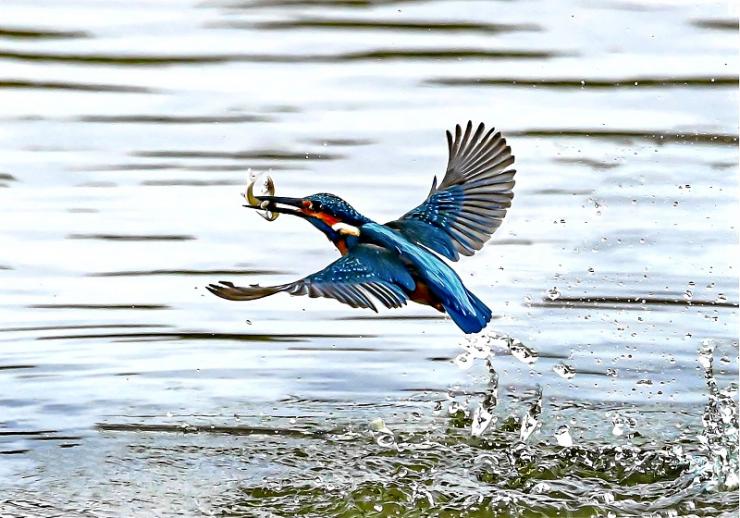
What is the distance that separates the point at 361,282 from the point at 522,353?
1.95 metres

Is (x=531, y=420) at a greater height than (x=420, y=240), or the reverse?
(x=420, y=240)

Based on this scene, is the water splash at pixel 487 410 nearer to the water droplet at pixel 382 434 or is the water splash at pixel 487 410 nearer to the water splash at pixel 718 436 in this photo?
the water droplet at pixel 382 434

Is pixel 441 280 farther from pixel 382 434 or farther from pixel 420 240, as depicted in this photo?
pixel 382 434

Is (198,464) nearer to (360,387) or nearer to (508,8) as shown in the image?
(360,387)

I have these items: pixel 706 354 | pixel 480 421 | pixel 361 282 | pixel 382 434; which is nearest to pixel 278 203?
pixel 361 282

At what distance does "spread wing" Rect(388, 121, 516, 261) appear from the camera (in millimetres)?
5012

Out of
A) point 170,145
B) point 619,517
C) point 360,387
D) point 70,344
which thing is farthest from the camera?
point 170,145

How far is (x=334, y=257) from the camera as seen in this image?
759cm

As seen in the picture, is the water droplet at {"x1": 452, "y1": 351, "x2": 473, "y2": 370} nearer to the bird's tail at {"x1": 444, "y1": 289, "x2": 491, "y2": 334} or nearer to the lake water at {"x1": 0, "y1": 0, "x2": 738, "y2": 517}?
the lake water at {"x1": 0, "y1": 0, "x2": 738, "y2": 517}

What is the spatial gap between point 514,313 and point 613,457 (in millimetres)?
1552

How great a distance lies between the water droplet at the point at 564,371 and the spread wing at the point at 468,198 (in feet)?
4.39

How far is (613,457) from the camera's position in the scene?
546 cm

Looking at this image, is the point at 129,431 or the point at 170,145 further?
the point at 170,145

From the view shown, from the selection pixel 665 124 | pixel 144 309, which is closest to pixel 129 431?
pixel 144 309
